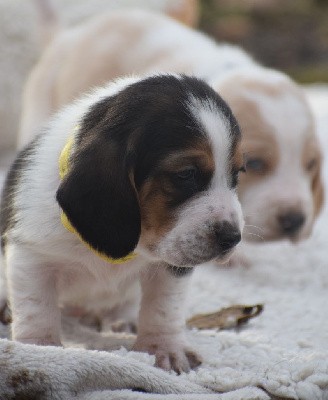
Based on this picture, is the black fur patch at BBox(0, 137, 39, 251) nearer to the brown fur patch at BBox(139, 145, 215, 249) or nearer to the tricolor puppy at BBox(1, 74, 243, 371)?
the tricolor puppy at BBox(1, 74, 243, 371)

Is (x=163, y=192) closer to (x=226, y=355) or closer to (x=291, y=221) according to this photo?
(x=226, y=355)

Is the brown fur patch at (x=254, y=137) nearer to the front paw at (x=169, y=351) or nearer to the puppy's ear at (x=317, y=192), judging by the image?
the puppy's ear at (x=317, y=192)

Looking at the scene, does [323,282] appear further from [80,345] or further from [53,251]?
[53,251]

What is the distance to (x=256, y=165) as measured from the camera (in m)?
4.98

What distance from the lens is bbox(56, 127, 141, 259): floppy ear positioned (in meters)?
2.95

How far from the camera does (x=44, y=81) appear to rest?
6684mm

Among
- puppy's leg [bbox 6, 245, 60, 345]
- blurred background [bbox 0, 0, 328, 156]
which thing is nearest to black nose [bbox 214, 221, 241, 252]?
puppy's leg [bbox 6, 245, 60, 345]

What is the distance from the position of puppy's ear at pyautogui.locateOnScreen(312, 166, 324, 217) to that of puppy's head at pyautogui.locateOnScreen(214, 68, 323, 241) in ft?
0.88

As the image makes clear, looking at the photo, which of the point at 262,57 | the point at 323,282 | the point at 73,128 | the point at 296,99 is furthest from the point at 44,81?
the point at 262,57

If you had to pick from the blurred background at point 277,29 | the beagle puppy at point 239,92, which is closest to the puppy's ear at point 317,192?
the beagle puppy at point 239,92

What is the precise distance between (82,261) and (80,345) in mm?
451

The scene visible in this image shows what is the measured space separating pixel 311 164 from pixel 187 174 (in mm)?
2353

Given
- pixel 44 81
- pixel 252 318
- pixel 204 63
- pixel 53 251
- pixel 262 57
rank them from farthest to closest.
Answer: pixel 262 57 < pixel 44 81 < pixel 204 63 < pixel 252 318 < pixel 53 251

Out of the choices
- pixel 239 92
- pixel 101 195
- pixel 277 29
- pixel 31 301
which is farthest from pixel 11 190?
pixel 277 29
